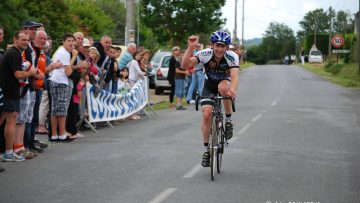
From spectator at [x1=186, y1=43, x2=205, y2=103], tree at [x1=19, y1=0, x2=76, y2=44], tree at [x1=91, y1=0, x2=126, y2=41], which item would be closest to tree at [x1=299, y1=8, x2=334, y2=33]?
tree at [x1=91, y1=0, x2=126, y2=41]

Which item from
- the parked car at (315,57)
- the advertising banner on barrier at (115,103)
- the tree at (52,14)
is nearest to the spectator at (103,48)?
the advertising banner on barrier at (115,103)

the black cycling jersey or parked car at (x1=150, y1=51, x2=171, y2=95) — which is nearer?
the black cycling jersey

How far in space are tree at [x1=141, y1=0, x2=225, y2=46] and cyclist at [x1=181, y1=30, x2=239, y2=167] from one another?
1436 inches

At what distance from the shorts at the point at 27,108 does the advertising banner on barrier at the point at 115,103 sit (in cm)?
336

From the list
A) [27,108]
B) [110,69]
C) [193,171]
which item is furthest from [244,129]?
[193,171]

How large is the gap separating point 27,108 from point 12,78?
0.86m

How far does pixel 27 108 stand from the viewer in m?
11.5

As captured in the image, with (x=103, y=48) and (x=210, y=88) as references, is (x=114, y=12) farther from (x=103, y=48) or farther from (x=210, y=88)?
(x=210, y=88)

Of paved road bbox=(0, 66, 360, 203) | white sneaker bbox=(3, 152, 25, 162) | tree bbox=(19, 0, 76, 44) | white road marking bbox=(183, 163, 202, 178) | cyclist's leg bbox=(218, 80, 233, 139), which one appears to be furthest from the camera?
tree bbox=(19, 0, 76, 44)

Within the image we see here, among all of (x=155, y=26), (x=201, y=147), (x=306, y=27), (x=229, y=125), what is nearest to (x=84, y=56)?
(x=201, y=147)

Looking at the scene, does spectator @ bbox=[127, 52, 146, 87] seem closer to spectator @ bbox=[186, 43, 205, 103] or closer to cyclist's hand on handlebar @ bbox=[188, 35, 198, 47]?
spectator @ bbox=[186, 43, 205, 103]

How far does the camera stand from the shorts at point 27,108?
37.2 ft

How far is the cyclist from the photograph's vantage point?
920 cm

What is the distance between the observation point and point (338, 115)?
62.5 ft
